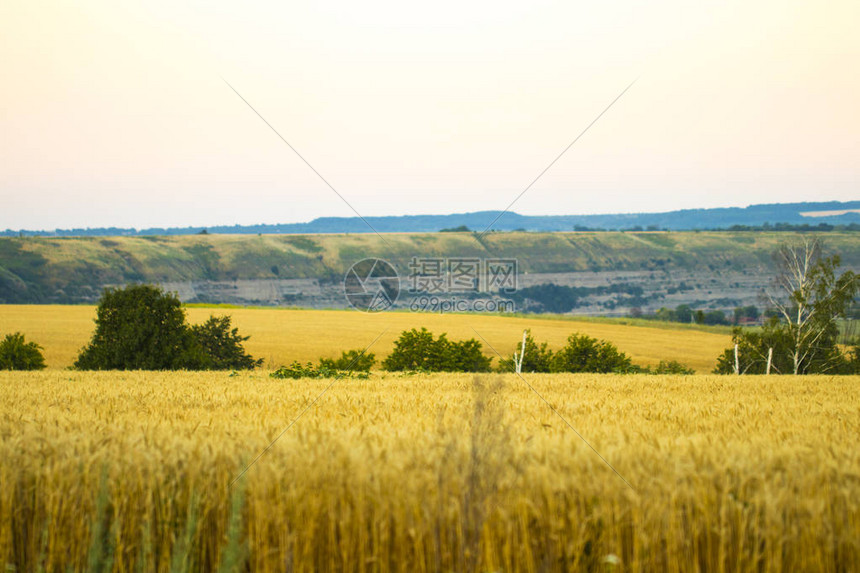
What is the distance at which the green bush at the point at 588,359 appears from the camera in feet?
79.5

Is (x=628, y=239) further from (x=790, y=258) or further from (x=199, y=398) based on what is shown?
(x=199, y=398)

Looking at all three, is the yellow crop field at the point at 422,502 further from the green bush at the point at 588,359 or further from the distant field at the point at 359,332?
the distant field at the point at 359,332

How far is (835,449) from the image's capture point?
15.0ft

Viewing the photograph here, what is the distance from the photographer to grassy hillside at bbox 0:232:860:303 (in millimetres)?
97188

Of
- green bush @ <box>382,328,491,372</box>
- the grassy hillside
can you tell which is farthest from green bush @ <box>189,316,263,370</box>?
the grassy hillside

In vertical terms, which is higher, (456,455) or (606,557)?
(456,455)

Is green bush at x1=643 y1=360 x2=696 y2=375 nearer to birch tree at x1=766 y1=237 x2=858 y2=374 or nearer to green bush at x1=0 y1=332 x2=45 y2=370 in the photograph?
birch tree at x1=766 y1=237 x2=858 y2=374

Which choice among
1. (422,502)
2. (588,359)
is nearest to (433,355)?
(588,359)

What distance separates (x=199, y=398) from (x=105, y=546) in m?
4.71

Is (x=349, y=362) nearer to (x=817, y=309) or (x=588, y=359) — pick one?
(x=588, y=359)

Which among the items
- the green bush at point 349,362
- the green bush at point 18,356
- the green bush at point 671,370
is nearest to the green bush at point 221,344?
the green bush at point 18,356

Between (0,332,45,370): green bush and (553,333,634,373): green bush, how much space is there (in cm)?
1891

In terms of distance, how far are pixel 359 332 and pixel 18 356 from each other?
97.3 feet

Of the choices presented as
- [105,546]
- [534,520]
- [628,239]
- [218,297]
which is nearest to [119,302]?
[105,546]
